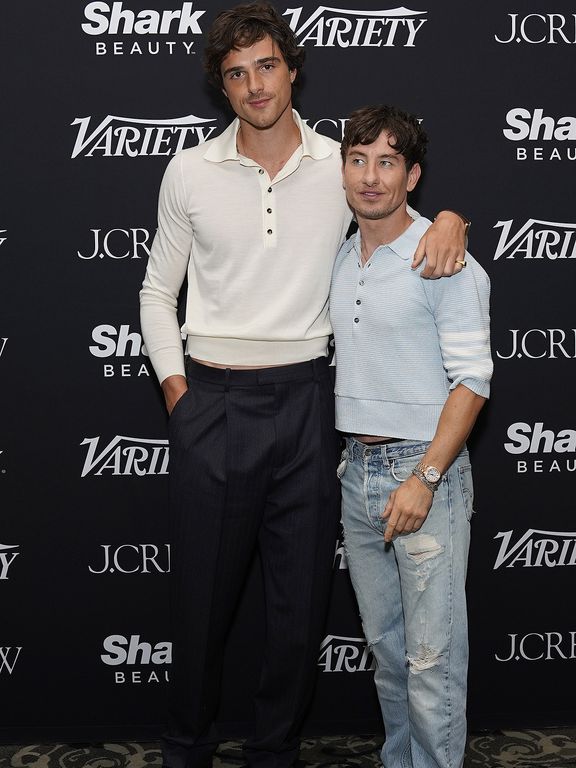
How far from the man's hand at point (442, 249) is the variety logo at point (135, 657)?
157cm

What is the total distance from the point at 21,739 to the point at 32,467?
0.87 meters

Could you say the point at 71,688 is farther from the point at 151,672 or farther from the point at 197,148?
the point at 197,148

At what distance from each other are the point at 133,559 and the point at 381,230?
135 centimetres

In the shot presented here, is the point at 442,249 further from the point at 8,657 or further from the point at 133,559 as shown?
the point at 8,657

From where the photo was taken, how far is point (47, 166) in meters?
2.65

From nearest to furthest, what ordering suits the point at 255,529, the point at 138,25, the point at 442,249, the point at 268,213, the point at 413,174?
the point at 442,249, the point at 413,174, the point at 268,213, the point at 255,529, the point at 138,25

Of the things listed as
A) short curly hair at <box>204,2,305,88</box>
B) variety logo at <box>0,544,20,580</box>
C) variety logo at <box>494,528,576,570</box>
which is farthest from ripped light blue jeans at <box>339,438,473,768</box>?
variety logo at <box>0,544,20,580</box>

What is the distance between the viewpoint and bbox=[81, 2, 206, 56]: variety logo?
2604mm

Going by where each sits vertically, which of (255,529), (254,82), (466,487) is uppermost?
(254,82)

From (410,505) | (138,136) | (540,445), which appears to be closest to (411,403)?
(410,505)

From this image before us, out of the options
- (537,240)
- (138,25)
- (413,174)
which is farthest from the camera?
(537,240)

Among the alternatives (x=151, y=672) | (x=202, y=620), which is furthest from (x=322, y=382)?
(x=151, y=672)

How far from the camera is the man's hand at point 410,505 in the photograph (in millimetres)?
2029

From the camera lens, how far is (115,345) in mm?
2762
